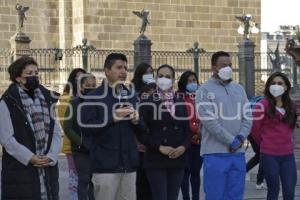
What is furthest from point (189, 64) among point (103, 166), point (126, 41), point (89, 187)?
point (103, 166)

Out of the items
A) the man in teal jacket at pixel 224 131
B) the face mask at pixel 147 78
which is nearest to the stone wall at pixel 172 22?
the face mask at pixel 147 78

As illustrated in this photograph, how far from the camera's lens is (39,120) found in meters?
6.15

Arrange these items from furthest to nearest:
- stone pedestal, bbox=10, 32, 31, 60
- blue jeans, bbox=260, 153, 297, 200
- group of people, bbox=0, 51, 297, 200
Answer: stone pedestal, bbox=10, 32, 31, 60 < blue jeans, bbox=260, 153, 297, 200 < group of people, bbox=0, 51, 297, 200

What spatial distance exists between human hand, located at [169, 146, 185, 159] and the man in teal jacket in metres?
0.21

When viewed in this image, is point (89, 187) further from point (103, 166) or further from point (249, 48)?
point (249, 48)

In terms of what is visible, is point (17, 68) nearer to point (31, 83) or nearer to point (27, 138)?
point (31, 83)

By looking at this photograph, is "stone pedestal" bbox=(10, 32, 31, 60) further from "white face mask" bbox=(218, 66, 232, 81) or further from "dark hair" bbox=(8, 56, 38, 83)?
"dark hair" bbox=(8, 56, 38, 83)

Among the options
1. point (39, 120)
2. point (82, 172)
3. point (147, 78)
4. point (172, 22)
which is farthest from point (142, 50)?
point (39, 120)

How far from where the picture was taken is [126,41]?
80.2 feet

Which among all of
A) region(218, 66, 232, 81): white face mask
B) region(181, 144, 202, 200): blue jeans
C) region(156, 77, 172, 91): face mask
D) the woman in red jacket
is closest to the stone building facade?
the woman in red jacket

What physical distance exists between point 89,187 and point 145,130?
71.5 inches

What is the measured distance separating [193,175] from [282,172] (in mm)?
1466

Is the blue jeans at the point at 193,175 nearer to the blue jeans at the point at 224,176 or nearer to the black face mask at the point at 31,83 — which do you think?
the blue jeans at the point at 224,176

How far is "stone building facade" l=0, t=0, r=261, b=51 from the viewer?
23.4 m
